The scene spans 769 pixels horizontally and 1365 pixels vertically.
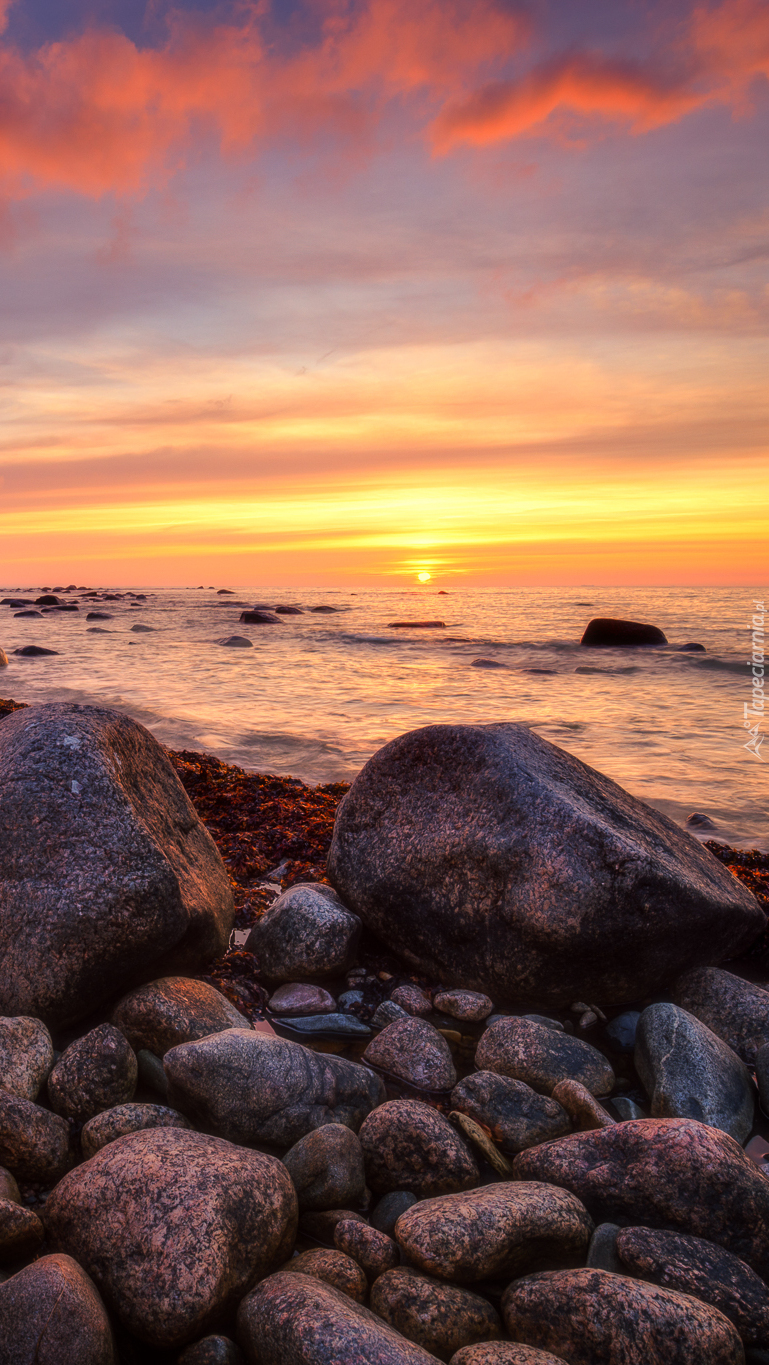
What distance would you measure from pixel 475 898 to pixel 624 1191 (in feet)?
5.45

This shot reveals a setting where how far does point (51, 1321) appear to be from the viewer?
211cm

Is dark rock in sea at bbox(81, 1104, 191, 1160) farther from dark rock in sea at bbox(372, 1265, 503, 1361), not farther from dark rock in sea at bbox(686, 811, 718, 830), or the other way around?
dark rock in sea at bbox(686, 811, 718, 830)

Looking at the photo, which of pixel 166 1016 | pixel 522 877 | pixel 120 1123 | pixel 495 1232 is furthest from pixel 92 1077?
pixel 522 877

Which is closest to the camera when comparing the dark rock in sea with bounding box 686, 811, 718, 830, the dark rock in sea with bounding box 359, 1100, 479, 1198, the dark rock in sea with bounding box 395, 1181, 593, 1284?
the dark rock in sea with bounding box 395, 1181, 593, 1284

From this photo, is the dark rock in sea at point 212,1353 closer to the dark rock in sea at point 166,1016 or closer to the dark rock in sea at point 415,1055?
the dark rock in sea at point 166,1016

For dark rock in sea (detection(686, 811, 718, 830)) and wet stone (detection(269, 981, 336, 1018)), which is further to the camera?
dark rock in sea (detection(686, 811, 718, 830))

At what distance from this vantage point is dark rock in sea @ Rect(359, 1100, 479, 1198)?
118 inches

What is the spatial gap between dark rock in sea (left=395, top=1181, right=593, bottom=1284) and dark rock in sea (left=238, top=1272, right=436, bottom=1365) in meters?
0.29

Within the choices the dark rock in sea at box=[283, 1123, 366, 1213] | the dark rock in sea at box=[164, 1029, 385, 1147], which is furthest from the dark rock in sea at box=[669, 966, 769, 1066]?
the dark rock in sea at box=[283, 1123, 366, 1213]

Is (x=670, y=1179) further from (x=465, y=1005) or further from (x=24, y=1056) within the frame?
(x=24, y=1056)

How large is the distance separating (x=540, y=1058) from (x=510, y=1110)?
1.16 feet

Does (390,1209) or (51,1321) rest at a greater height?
(51,1321)

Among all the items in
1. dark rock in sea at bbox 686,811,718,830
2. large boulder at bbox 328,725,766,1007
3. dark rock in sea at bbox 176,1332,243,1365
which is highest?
large boulder at bbox 328,725,766,1007

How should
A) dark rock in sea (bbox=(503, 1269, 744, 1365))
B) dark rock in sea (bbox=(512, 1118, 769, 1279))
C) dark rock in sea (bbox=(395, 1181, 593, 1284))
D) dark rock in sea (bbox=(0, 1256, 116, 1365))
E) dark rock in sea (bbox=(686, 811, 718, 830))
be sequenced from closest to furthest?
dark rock in sea (bbox=(0, 1256, 116, 1365)) < dark rock in sea (bbox=(503, 1269, 744, 1365)) < dark rock in sea (bbox=(395, 1181, 593, 1284)) < dark rock in sea (bbox=(512, 1118, 769, 1279)) < dark rock in sea (bbox=(686, 811, 718, 830))
